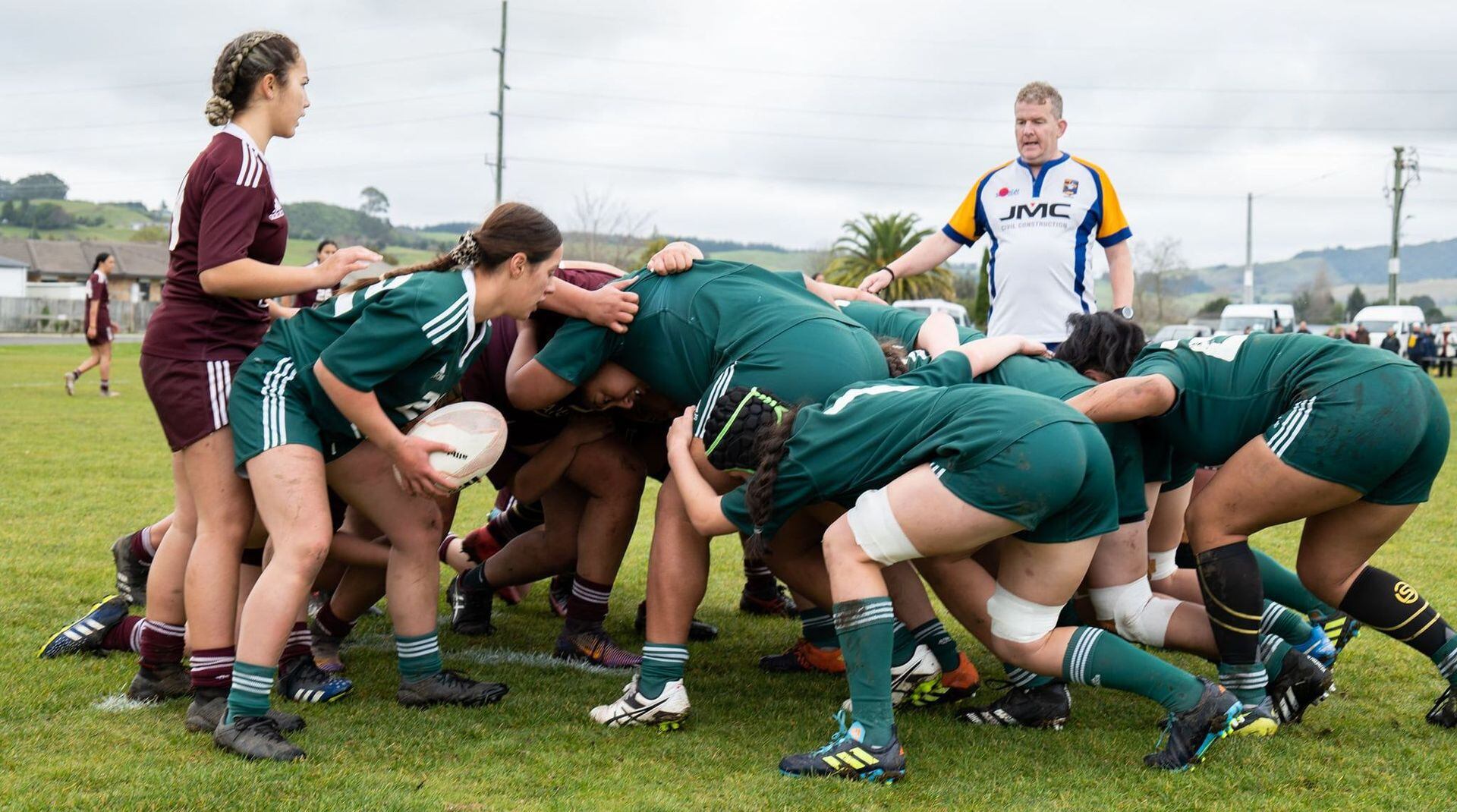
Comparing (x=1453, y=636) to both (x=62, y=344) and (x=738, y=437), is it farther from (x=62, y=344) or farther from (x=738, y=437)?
(x=62, y=344)

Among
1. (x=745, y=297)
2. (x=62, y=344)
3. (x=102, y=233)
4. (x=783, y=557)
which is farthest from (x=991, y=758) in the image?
(x=102, y=233)

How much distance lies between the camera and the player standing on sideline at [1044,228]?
5.84 meters

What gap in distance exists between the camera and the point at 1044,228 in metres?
5.89

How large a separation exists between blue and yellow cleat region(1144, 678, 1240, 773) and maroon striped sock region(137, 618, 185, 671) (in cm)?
320

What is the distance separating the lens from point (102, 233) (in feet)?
373

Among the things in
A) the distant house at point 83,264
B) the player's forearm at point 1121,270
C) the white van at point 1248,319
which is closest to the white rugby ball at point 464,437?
the player's forearm at point 1121,270

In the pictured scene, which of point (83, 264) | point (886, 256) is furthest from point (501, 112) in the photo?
point (83, 264)

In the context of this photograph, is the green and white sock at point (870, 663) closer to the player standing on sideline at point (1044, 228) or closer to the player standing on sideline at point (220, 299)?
the player standing on sideline at point (220, 299)

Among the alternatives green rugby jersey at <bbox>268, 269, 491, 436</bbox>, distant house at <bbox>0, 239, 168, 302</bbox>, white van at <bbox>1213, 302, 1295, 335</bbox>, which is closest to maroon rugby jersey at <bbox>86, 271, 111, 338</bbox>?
green rugby jersey at <bbox>268, 269, 491, 436</bbox>

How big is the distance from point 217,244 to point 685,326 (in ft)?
5.07

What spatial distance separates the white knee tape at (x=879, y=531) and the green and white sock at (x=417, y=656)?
5.20 feet

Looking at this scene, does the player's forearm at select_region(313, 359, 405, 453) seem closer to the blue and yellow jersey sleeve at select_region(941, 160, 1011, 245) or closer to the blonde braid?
the blonde braid

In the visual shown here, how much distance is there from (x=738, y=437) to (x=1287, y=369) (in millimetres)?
1786

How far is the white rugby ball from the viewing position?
3865 mm
